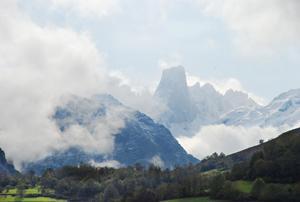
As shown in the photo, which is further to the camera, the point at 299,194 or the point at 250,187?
the point at 250,187

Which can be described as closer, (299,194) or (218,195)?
(299,194)

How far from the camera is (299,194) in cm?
17538

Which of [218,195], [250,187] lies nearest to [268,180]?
[250,187]

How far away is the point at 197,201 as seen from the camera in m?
200

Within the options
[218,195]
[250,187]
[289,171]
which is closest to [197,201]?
[218,195]

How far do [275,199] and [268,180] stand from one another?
54.4 feet

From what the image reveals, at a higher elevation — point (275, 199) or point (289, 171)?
point (289, 171)

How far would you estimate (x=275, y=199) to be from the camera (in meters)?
180

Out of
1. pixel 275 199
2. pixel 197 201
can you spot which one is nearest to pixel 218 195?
pixel 197 201

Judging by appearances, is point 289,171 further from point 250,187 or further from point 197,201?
point 197,201

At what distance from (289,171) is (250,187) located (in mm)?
15972

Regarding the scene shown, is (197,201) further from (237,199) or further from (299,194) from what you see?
(299,194)

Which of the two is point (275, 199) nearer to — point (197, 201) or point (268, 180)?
point (268, 180)

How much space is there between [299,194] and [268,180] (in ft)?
70.5
